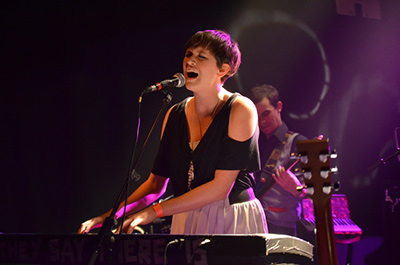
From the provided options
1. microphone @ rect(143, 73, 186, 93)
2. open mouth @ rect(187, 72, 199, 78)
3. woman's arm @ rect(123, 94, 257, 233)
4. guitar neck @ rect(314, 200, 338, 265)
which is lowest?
guitar neck @ rect(314, 200, 338, 265)

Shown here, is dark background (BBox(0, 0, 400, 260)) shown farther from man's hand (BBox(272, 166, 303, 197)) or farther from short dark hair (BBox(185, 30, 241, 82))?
short dark hair (BBox(185, 30, 241, 82))

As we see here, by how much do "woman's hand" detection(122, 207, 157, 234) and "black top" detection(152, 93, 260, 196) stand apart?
398 millimetres

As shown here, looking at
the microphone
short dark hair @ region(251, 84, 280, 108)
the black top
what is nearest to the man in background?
short dark hair @ region(251, 84, 280, 108)

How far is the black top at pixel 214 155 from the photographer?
7.18ft

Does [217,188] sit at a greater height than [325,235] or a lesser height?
greater

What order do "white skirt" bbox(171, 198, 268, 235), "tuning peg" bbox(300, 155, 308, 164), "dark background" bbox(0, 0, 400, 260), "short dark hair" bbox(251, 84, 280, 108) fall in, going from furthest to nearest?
"short dark hair" bbox(251, 84, 280, 108) → "dark background" bbox(0, 0, 400, 260) → "white skirt" bbox(171, 198, 268, 235) → "tuning peg" bbox(300, 155, 308, 164)

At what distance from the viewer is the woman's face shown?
235 centimetres

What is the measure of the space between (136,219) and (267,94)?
297 cm

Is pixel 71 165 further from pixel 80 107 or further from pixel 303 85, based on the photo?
pixel 303 85

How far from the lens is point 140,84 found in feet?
14.6

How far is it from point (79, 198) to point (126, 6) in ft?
7.03

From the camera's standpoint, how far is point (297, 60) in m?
4.61

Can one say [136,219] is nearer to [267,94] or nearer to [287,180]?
[287,180]

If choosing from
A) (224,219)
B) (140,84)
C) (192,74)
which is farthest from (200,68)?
(140,84)
